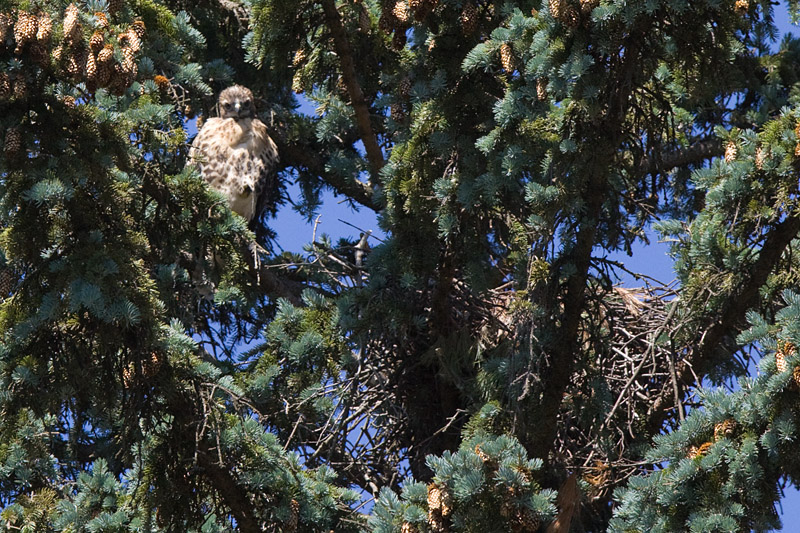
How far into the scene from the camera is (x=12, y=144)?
468 cm

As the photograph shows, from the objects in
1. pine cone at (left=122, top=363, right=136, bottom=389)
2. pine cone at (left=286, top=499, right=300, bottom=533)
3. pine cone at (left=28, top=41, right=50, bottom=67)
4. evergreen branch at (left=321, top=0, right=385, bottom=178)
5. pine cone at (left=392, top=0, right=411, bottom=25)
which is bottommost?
pine cone at (left=286, top=499, right=300, bottom=533)

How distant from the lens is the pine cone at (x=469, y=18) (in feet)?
18.1

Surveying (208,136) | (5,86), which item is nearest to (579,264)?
(5,86)

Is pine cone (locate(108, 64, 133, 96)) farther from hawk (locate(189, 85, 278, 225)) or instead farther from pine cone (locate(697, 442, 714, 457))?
hawk (locate(189, 85, 278, 225))

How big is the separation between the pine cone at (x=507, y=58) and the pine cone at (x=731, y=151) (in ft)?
3.06

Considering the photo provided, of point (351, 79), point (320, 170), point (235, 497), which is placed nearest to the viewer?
point (235, 497)

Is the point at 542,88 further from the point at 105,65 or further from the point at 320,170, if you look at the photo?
the point at 320,170

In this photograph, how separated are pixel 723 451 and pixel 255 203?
4.60 metres

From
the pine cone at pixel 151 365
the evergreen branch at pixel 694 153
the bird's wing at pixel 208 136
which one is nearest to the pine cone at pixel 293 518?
the pine cone at pixel 151 365

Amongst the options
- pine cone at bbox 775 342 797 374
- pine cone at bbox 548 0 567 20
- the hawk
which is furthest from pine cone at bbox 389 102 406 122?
the hawk

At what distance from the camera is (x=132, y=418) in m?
4.95

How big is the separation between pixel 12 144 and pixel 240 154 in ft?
12.3

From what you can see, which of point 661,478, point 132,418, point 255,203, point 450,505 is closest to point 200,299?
point 255,203

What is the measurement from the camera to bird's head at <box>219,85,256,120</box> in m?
8.47
